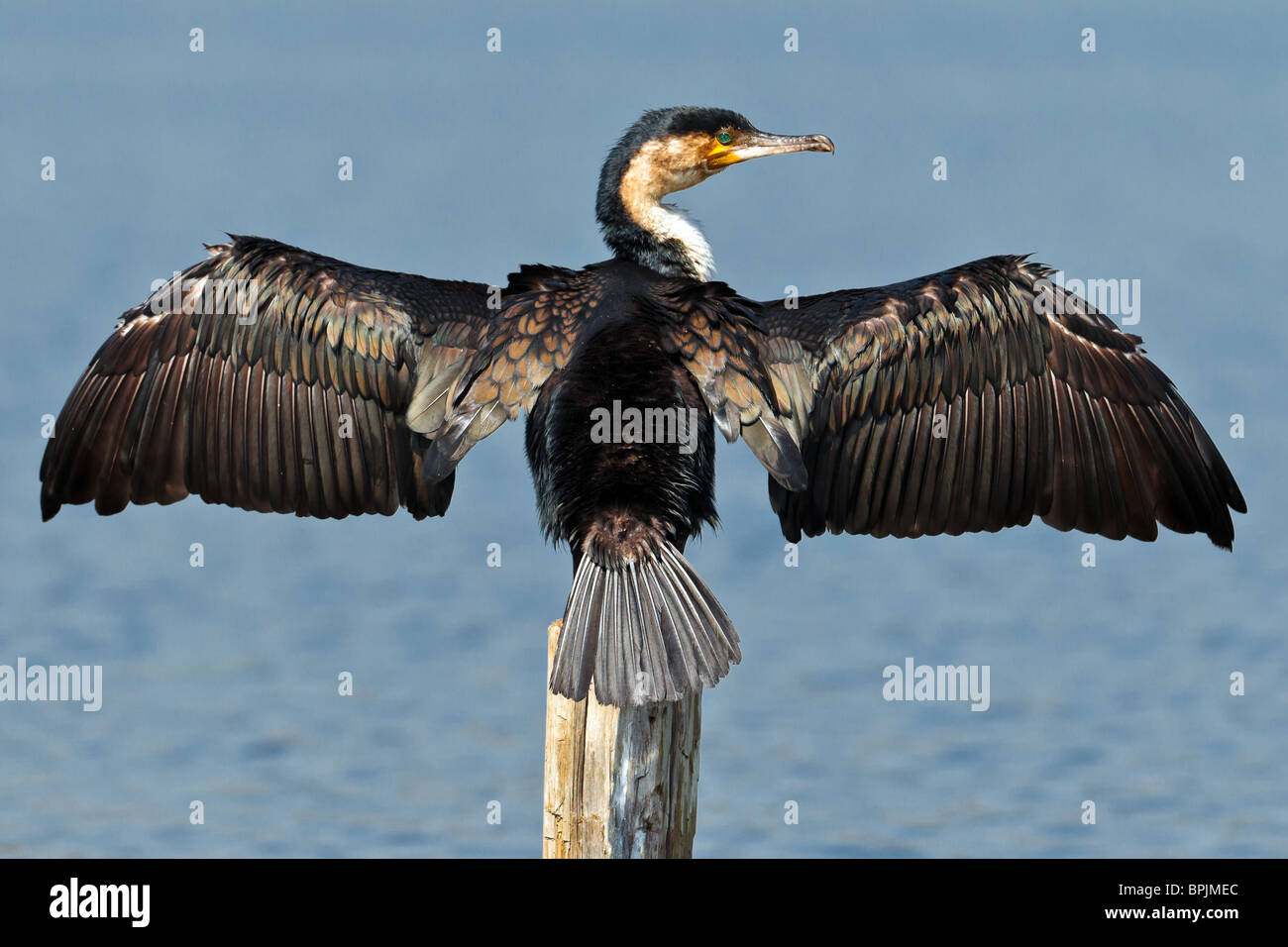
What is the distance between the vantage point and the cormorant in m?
7.21

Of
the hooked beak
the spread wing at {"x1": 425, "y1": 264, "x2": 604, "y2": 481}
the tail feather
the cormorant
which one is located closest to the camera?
the tail feather

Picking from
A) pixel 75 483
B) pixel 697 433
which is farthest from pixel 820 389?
pixel 75 483

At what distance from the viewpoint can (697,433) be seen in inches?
263

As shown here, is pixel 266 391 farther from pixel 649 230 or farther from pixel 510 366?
pixel 649 230

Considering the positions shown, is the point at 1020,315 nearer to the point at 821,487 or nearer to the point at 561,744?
the point at 821,487

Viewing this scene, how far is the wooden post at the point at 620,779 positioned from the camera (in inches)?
239

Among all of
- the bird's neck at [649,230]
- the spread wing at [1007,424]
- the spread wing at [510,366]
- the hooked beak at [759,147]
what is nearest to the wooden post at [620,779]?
the spread wing at [510,366]

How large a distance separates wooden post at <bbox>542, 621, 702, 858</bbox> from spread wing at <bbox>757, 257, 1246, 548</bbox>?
1.63 meters

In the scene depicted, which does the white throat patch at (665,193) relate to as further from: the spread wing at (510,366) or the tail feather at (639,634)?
the tail feather at (639,634)

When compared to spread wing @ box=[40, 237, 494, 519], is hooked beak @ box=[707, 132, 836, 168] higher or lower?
higher

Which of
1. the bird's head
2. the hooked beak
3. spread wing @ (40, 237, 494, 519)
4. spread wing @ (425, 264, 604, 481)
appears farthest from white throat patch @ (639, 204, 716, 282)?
spread wing @ (40, 237, 494, 519)

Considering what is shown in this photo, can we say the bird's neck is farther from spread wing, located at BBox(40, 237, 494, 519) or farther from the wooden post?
the wooden post

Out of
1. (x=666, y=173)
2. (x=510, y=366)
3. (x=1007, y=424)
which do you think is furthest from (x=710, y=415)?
(x=666, y=173)

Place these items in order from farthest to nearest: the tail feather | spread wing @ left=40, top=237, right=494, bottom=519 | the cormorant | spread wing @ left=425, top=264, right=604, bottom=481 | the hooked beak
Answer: the hooked beak → spread wing @ left=40, top=237, right=494, bottom=519 → the cormorant → spread wing @ left=425, top=264, right=604, bottom=481 → the tail feather
